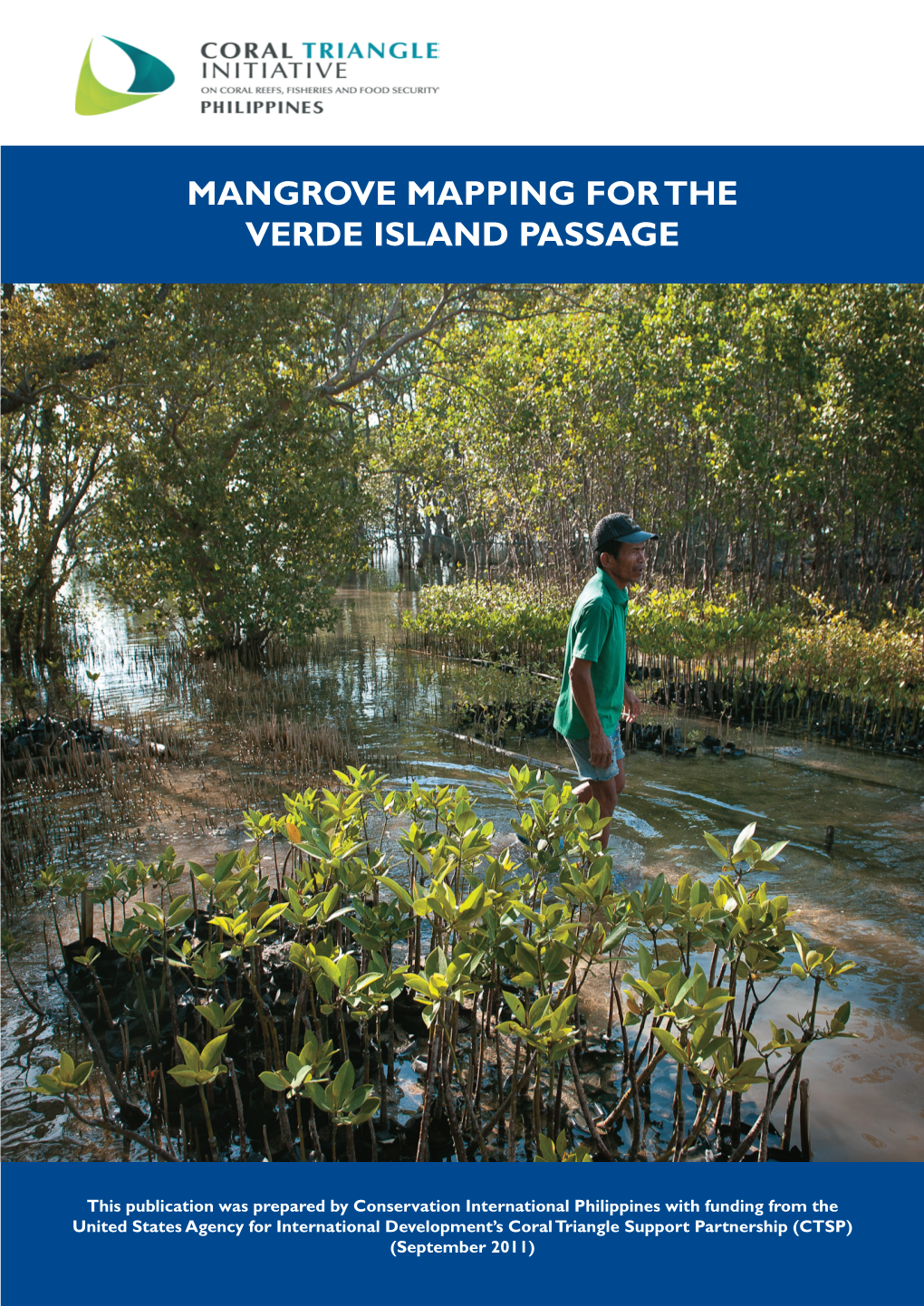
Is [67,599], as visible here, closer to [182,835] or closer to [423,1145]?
[182,835]

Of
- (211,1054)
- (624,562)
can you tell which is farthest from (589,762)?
(211,1054)

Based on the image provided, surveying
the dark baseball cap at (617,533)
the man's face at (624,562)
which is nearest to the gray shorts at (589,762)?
the man's face at (624,562)

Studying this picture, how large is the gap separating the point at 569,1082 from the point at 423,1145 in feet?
2.85

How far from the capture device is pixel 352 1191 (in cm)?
215

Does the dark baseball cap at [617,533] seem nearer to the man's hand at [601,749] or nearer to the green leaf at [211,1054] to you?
the man's hand at [601,749]

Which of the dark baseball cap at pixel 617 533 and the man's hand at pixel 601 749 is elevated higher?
the dark baseball cap at pixel 617 533

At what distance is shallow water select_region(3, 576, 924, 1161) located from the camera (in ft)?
9.68

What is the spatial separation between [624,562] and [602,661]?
546 mm
